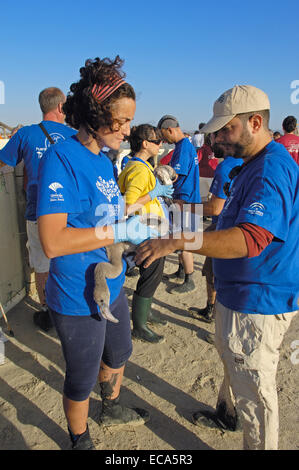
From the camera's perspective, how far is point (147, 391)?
2.88 m

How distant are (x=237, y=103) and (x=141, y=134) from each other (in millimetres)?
1693

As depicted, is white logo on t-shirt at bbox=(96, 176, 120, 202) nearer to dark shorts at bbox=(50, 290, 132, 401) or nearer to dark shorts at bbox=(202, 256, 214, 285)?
dark shorts at bbox=(50, 290, 132, 401)

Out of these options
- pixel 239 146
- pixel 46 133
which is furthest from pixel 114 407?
pixel 46 133

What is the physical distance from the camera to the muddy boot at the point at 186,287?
15.8 feet

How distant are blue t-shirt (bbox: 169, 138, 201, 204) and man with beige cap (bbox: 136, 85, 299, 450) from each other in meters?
2.70

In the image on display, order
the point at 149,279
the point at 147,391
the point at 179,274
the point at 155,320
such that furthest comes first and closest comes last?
the point at 179,274 → the point at 155,320 → the point at 149,279 → the point at 147,391

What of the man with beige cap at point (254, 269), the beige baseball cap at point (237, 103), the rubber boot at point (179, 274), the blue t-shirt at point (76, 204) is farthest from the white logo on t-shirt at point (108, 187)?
the rubber boot at point (179, 274)

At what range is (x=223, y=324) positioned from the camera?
195 cm

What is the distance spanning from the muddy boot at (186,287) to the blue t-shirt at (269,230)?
2.93 m

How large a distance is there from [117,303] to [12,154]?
2.16m

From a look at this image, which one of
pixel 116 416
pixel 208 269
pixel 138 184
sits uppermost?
pixel 138 184

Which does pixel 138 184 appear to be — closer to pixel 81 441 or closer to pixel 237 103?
pixel 237 103

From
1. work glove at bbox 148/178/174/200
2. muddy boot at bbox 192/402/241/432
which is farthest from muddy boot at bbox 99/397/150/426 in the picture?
work glove at bbox 148/178/174/200
